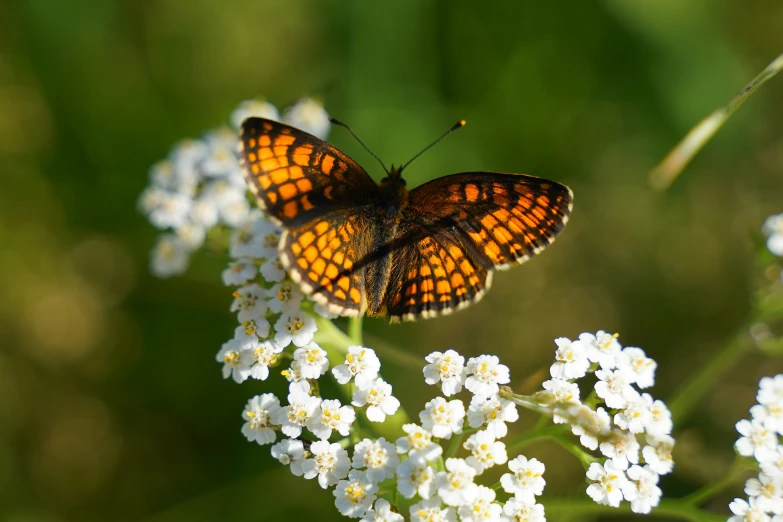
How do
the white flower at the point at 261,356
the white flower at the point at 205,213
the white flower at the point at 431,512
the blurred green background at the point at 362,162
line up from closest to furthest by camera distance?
the white flower at the point at 431,512 → the white flower at the point at 261,356 → the white flower at the point at 205,213 → the blurred green background at the point at 362,162

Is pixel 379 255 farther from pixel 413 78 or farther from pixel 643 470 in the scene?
pixel 413 78

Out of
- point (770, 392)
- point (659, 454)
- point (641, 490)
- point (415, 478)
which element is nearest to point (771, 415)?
point (770, 392)

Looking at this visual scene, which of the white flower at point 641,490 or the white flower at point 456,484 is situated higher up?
the white flower at point 641,490

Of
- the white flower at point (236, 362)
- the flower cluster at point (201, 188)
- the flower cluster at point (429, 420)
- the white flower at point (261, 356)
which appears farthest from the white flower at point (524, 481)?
the flower cluster at point (201, 188)

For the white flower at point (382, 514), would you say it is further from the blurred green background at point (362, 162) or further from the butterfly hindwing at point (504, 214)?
the blurred green background at point (362, 162)

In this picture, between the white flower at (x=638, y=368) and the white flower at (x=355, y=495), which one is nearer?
the white flower at (x=355, y=495)

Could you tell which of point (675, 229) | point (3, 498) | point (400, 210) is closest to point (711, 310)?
point (675, 229)

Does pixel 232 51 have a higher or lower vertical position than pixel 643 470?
higher
